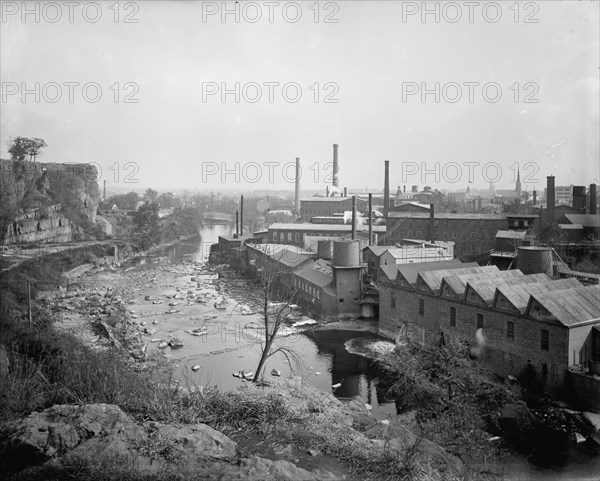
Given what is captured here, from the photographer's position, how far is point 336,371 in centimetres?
1440

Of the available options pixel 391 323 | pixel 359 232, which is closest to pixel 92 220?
pixel 359 232

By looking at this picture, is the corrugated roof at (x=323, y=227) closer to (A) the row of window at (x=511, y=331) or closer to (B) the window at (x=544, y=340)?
(A) the row of window at (x=511, y=331)

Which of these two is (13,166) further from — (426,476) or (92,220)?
(426,476)

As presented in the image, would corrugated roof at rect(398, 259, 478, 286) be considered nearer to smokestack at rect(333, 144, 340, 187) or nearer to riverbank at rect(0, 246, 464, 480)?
riverbank at rect(0, 246, 464, 480)

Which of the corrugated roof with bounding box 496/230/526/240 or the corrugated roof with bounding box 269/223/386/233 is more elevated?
the corrugated roof with bounding box 496/230/526/240

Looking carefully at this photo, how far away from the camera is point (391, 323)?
1819 cm

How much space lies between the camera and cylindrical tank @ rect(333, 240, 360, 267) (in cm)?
2092

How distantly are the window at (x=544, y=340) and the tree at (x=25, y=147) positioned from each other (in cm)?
3348

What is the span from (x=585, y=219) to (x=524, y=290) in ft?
50.6

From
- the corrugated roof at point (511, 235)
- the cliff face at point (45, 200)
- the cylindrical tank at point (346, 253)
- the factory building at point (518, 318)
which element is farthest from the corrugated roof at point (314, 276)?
the cliff face at point (45, 200)

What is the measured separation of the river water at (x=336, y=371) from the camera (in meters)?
9.38

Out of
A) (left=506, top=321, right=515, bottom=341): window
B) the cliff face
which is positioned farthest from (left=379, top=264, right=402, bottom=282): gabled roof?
the cliff face

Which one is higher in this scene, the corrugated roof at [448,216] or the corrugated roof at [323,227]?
the corrugated roof at [448,216]

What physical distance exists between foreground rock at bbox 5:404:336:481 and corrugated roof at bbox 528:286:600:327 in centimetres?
898
